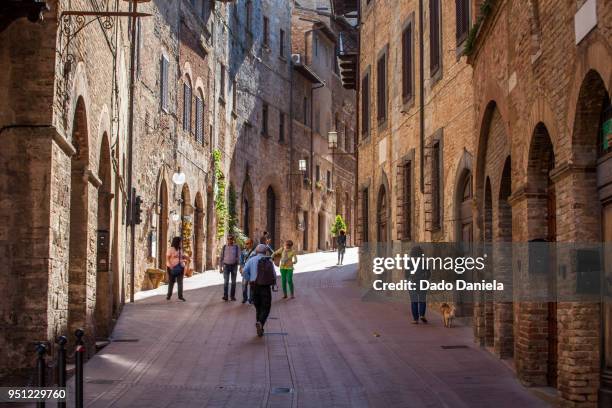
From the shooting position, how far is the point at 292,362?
504 inches

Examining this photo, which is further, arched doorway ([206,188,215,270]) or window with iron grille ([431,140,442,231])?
arched doorway ([206,188,215,270])

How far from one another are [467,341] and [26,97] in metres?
7.76

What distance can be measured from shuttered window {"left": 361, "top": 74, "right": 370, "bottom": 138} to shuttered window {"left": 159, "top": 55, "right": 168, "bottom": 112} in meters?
5.35

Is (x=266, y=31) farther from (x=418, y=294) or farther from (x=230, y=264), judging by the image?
(x=418, y=294)

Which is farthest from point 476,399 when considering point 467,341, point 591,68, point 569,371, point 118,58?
point 118,58

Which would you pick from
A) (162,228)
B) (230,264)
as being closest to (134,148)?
(230,264)

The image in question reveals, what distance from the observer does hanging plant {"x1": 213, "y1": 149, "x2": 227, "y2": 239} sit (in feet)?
110

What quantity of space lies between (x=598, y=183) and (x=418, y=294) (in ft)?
27.7

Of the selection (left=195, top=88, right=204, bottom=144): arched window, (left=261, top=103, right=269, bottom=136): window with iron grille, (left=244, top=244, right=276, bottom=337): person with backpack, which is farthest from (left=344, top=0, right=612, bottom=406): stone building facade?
(left=261, top=103, right=269, bottom=136): window with iron grille

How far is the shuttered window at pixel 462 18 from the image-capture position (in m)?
16.6

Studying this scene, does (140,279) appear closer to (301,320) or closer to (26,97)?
(301,320)

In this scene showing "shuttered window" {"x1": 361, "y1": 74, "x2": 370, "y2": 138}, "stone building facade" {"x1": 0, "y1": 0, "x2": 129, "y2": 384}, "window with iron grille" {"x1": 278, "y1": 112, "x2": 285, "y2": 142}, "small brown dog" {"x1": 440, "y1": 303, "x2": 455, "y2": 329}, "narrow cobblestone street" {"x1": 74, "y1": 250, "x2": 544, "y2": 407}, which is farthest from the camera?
"window with iron grille" {"x1": 278, "y1": 112, "x2": 285, "y2": 142}

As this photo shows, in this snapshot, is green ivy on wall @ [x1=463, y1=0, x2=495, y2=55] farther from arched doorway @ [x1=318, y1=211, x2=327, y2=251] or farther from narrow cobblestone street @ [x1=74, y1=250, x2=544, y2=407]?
arched doorway @ [x1=318, y1=211, x2=327, y2=251]

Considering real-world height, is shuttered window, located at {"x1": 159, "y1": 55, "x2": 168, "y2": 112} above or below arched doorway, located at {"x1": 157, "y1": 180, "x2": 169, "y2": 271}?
above
